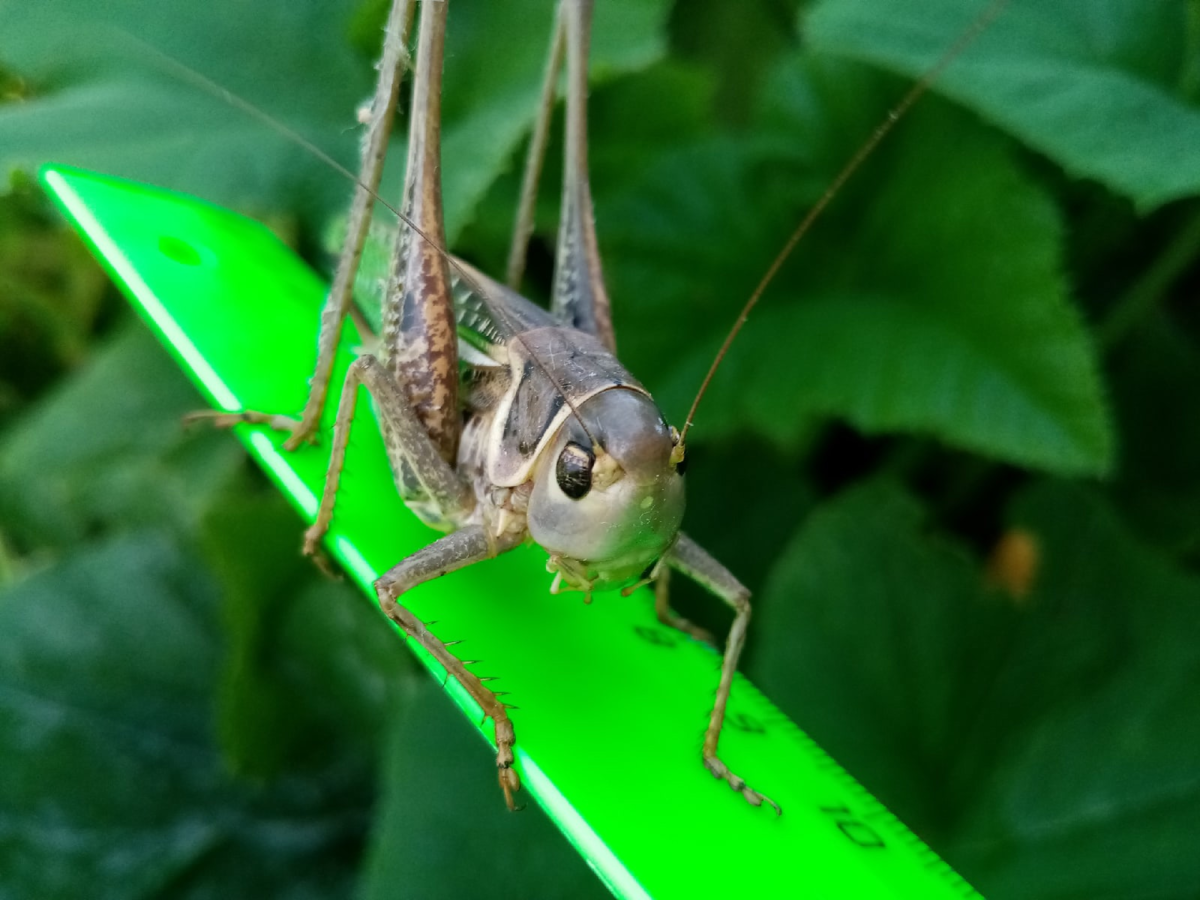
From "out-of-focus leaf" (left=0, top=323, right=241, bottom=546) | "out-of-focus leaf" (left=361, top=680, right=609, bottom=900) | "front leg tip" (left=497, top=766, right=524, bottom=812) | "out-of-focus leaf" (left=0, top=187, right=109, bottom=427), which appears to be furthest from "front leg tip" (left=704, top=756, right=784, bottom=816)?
"out-of-focus leaf" (left=0, top=187, right=109, bottom=427)

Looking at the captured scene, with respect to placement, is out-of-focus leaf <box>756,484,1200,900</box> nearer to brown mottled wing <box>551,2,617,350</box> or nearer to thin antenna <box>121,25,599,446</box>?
brown mottled wing <box>551,2,617,350</box>

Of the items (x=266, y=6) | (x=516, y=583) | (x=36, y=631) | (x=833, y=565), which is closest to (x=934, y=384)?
(x=833, y=565)

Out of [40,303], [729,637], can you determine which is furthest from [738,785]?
[40,303]

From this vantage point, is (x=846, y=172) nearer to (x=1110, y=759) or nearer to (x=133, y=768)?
(x=1110, y=759)

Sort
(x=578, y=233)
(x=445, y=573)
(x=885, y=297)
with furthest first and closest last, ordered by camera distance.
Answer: (x=885, y=297) → (x=578, y=233) → (x=445, y=573)

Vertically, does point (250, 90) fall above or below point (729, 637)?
above

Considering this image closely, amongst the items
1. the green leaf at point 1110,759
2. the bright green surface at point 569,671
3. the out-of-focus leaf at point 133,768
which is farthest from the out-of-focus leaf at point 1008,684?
the out-of-focus leaf at point 133,768
